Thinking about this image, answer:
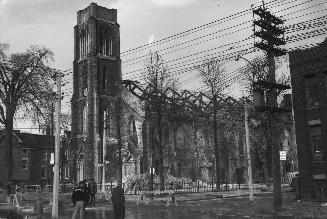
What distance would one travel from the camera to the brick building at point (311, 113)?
88.8 feet

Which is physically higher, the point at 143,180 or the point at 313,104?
the point at 313,104

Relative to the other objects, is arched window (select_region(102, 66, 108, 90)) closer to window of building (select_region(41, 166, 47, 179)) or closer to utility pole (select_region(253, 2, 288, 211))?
window of building (select_region(41, 166, 47, 179))

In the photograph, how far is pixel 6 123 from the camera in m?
37.3

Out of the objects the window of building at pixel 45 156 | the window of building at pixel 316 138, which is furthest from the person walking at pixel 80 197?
the window of building at pixel 45 156

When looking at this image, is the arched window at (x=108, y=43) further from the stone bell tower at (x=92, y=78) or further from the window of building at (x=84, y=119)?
the window of building at (x=84, y=119)

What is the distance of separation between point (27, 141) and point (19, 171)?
5784 mm

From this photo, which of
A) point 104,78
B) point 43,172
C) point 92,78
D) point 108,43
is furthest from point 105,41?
point 43,172

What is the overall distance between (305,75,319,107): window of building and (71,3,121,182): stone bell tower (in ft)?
137

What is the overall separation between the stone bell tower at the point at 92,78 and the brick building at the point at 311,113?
41117mm

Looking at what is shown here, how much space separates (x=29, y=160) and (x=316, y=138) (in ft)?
189

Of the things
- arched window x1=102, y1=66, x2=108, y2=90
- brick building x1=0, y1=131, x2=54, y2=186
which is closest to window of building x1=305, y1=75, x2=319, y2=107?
arched window x1=102, y1=66, x2=108, y2=90

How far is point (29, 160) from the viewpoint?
243 feet

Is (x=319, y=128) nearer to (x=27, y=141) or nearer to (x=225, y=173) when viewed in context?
(x=225, y=173)

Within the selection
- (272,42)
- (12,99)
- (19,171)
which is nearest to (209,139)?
(19,171)
